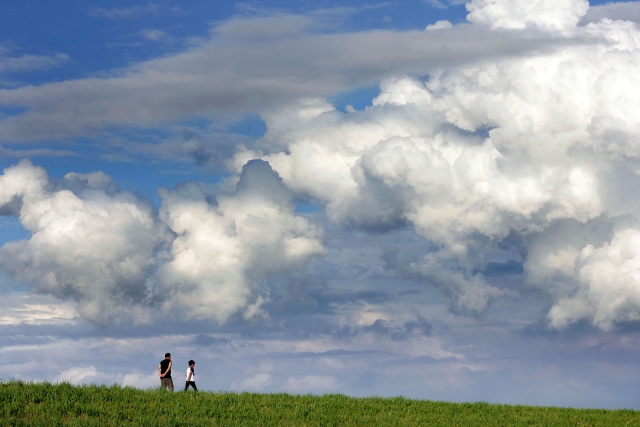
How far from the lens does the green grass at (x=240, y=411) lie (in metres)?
28.9

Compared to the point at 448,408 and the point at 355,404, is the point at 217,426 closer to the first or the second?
the point at 355,404

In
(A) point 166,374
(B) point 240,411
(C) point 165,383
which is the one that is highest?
(A) point 166,374

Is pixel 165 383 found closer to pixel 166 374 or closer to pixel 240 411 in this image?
pixel 166 374

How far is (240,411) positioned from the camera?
31938 mm

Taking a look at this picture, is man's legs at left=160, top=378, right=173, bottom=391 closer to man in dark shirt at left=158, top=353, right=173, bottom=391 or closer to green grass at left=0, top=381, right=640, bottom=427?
man in dark shirt at left=158, top=353, right=173, bottom=391

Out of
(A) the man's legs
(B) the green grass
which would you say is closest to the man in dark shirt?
(A) the man's legs

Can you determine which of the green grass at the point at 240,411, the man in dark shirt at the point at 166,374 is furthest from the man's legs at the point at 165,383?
the green grass at the point at 240,411

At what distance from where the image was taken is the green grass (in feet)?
94.7

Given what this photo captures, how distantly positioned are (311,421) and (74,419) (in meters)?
10.5

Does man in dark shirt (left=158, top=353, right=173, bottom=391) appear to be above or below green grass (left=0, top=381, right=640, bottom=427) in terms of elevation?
above

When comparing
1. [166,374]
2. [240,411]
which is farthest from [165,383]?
[240,411]

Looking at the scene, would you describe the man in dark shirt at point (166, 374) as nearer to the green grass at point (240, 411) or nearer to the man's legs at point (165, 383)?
the man's legs at point (165, 383)

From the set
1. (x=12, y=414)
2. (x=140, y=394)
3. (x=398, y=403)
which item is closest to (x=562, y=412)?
(x=398, y=403)

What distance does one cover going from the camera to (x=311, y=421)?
3147 cm
